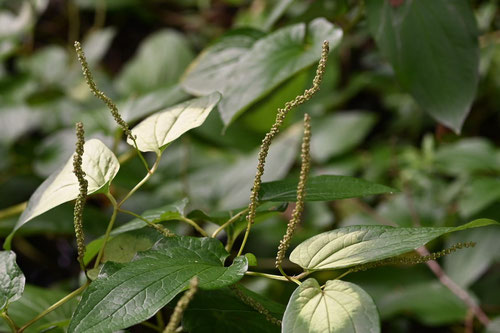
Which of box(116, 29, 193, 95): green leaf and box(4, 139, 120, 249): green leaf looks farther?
box(116, 29, 193, 95): green leaf

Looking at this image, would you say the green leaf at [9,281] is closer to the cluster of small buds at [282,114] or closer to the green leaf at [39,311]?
the green leaf at [39,311]

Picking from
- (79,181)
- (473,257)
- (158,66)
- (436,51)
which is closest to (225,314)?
(79,181)

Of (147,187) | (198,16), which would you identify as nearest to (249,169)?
(147,187)

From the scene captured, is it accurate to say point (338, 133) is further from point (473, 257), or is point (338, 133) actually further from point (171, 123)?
point (171, 123)

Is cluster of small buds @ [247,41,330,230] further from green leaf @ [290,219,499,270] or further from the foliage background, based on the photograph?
the foliage background

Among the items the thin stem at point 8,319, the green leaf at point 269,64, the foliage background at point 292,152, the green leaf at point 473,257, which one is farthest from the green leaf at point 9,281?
the green leaf at point 473,257

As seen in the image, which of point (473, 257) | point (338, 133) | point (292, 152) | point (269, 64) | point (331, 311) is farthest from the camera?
point (338, 133)

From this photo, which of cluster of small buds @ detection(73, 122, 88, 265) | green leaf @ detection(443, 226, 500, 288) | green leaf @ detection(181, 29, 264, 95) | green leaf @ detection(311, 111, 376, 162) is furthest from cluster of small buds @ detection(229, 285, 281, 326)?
green leaf @ detection(311, 111, 376, 162)

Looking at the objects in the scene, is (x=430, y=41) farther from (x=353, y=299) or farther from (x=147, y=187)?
(x=147, y=187)
